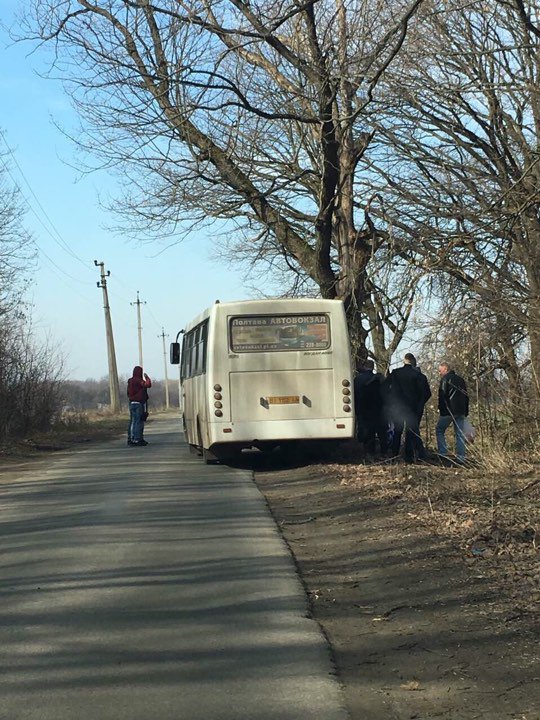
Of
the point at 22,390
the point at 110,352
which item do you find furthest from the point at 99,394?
the point at 22,390

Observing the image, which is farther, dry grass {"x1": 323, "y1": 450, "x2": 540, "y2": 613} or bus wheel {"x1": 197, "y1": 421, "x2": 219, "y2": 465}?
bus wheel {"x1": 197, "y1": 421, "x2": 219, "y2": 465}

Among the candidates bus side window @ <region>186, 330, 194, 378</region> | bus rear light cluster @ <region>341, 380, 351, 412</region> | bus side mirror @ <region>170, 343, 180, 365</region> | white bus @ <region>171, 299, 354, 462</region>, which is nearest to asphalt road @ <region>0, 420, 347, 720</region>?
white bus @ <region>171, 299, 354, 462</region>

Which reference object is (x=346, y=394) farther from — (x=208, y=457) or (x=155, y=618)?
(x=155, y=618)

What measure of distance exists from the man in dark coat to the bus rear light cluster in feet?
4.10

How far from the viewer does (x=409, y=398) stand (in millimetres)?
15445

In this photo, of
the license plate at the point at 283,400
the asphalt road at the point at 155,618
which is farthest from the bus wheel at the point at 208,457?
the asphalt road at the point at 155,618

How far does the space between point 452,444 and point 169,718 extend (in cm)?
1512

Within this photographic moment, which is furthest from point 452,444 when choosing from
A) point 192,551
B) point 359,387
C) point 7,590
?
point 7,590

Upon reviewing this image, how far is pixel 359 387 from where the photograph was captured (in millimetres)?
16812

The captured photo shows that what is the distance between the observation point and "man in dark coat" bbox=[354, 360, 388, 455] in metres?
16.6

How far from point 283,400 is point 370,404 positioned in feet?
7.08

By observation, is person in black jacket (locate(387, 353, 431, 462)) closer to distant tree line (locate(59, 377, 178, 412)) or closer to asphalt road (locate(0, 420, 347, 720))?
asphalt road (locate(0, 420, 347, 720))

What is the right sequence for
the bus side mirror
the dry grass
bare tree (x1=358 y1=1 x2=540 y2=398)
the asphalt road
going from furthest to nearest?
the bus side mirror
bare tree (x1=358 y1=1 x2=540 y2=398)
the dry grass
the asphalt road

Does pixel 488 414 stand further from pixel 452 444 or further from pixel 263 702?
pixel 263 702
